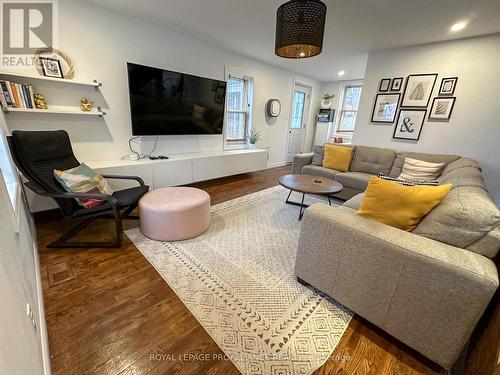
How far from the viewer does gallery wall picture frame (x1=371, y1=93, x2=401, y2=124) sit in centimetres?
356

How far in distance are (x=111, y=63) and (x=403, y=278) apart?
144 inches

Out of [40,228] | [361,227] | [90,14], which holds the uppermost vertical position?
[90,14]

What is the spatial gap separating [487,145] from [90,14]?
17.5 ft

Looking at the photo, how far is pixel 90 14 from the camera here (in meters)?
2.47

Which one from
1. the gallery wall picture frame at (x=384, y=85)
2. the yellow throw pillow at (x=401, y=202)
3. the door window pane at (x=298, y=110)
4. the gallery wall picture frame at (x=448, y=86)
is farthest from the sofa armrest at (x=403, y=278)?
the door window pane at (x=298, y=110)

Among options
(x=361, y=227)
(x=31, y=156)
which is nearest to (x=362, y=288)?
(x=361, y=227)

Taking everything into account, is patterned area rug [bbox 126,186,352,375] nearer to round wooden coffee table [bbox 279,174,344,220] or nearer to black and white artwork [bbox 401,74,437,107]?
round wooden coffee table [bbox 279,174,344,220]

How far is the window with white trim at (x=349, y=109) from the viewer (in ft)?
19.1

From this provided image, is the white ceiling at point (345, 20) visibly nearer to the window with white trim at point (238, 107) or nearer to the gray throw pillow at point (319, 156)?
the window with white trim at point (238, 107)

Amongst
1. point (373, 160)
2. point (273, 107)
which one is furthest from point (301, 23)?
point (273, 107)

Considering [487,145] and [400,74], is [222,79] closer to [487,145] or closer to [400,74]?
[400,74]

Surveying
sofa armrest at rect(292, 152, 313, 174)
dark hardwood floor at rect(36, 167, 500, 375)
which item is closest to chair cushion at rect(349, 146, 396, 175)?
sofa armrest at rect(292, 152, 313, 174)

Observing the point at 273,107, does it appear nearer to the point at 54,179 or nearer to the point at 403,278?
the point at 54,179

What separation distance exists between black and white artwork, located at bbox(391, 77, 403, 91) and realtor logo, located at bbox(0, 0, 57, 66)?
463cm
